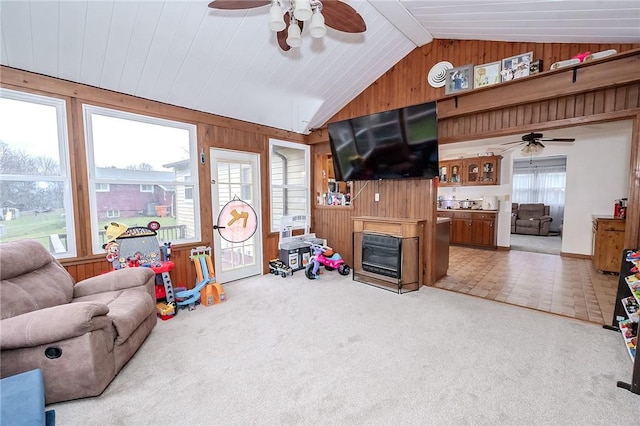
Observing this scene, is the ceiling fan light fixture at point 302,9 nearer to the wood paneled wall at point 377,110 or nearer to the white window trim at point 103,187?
the wood paneled wall at point 377,110

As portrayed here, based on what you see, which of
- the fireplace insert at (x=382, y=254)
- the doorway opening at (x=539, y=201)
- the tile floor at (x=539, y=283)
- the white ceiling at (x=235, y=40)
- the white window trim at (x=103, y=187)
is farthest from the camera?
the doorway opening at (x=539, y=201)

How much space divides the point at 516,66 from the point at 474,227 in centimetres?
447

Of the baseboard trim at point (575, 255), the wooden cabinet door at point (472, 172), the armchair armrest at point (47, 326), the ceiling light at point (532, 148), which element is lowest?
the baseboard trim at point (575, 255)

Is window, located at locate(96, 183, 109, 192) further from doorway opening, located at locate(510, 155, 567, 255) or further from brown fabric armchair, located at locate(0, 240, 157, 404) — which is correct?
doorway opening, located at locate(510, 155, 567, 255)

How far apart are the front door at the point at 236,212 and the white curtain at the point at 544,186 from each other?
9663mm

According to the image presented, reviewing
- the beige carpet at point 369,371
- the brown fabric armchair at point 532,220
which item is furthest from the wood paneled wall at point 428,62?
the brown fabric armchair at point 532,220

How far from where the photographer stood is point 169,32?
2627 mm

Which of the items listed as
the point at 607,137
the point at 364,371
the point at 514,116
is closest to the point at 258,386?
the point at 364,371

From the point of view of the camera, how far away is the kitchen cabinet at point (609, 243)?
433 centimetres

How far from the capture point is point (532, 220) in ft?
27.3

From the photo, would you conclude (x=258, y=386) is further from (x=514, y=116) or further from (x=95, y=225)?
(x=514, y=116)

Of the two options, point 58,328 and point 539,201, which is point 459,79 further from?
point 539,201

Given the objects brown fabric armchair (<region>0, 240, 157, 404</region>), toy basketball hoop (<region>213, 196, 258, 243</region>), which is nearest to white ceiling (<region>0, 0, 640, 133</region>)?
toy basketball hoop (<region>213, 196, 258, 243</region>)

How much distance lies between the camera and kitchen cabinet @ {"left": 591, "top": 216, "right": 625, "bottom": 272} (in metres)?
4.33
